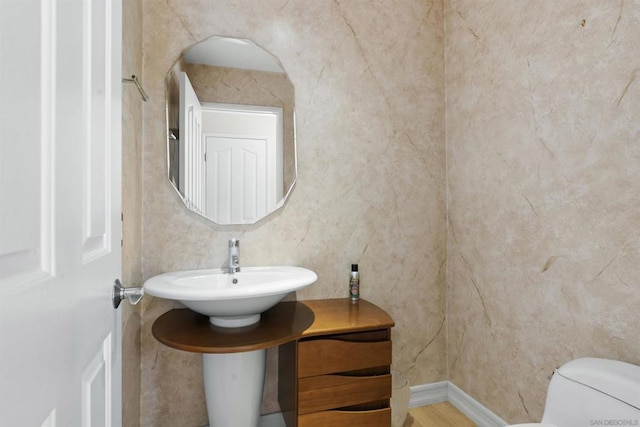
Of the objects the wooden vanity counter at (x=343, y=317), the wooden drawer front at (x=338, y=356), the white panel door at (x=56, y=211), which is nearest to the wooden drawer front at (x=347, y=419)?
the wooden drawer front at (x=338, y=356)

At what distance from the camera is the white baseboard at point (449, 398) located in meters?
1.81

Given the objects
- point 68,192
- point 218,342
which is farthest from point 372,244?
point 68,192

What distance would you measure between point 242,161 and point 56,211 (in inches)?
51.9

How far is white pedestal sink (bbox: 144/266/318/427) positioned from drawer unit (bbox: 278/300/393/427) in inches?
6.6

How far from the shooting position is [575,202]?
4.36ft

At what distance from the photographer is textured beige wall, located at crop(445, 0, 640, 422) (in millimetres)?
1191

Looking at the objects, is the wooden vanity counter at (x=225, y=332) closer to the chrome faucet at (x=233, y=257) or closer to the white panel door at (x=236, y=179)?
the chrome faucet at (x=233, y=257)

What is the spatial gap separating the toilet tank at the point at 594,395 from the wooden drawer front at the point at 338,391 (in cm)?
60

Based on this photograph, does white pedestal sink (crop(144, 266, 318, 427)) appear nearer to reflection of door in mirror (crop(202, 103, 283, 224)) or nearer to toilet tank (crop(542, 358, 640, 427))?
reflection of door in mirror (crop(202, 103, 283, 224))

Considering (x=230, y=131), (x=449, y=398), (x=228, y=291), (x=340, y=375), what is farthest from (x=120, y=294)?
(x=449, y=398)

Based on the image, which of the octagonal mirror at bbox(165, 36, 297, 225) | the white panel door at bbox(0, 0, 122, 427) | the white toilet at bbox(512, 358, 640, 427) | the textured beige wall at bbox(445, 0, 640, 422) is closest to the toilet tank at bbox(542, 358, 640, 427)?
the white toilet at bbox(512, 358, 640, 427)

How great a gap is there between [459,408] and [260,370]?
1.18 meters

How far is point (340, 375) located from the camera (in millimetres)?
1449

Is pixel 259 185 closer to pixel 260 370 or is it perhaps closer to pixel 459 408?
pixel 260 370
